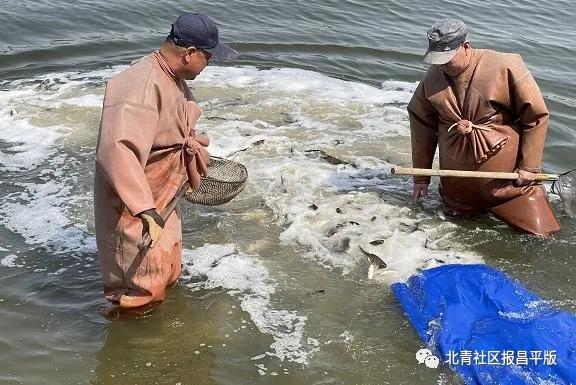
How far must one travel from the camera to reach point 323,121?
9.03 m

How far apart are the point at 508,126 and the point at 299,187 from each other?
7.23 ft

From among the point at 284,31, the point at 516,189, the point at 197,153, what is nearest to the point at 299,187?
the point at 516,189

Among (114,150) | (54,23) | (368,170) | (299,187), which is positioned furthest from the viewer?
(54,23)

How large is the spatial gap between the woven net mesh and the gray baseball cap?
1.76 metres

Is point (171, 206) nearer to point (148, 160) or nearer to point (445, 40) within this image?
point (148, 160)

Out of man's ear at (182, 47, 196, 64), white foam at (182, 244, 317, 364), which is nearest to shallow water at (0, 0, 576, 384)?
white foam at (182, 244, 317, 364)

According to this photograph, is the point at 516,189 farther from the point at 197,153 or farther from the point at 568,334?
the point at 197,153

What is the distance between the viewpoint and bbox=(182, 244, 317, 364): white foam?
456 centimetres

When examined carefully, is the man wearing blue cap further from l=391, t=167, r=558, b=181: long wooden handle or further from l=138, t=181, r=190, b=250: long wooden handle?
l=391, t=167, r=558, b=181: long wooden handle

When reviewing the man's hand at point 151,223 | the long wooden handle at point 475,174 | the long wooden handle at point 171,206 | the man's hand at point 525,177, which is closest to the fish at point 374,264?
the long wooden handle at point 475,174

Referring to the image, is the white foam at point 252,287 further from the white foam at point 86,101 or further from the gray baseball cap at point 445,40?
the white foam at point 86,101

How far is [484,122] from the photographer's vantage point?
5746 millimetres

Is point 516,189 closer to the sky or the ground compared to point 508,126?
closer to the ground

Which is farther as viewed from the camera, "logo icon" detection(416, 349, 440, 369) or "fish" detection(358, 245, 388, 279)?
"fish" detection(358, 245, 388, 279)
